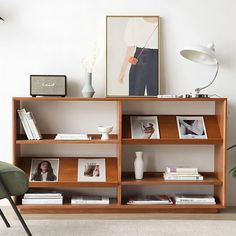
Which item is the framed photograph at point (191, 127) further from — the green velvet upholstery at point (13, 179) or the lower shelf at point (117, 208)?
the green velvet upholstery at point (13, 179)

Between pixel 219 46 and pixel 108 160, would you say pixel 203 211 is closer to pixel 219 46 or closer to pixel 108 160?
pixel 108 160

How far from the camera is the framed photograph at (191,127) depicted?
383 centimetres

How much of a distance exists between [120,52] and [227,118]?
1118mm

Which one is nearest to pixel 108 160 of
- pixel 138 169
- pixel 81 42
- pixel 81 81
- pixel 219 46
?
pixel 138 169

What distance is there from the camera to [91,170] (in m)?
3.85

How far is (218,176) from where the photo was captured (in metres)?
3.86

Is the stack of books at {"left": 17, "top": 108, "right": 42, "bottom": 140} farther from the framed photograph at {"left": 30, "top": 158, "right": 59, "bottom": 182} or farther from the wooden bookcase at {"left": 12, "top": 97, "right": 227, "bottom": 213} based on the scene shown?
the framed photograph at {"left": 30, "top": 158, "right": 59, "bottom": 182}

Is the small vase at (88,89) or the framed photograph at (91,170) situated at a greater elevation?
the small vase at (88,89)

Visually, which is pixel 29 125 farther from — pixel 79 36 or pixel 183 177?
pixel 183 177

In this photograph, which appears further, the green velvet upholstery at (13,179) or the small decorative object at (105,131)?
the small decorative object at (105,131)

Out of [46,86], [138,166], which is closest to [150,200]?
[138,166]

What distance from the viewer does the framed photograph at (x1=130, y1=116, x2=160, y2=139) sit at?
3.80 metres

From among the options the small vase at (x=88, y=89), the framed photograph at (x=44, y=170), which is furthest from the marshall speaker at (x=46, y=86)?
the framed photograph at (x=44, y=170)

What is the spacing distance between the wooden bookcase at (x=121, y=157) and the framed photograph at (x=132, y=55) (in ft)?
0.41
